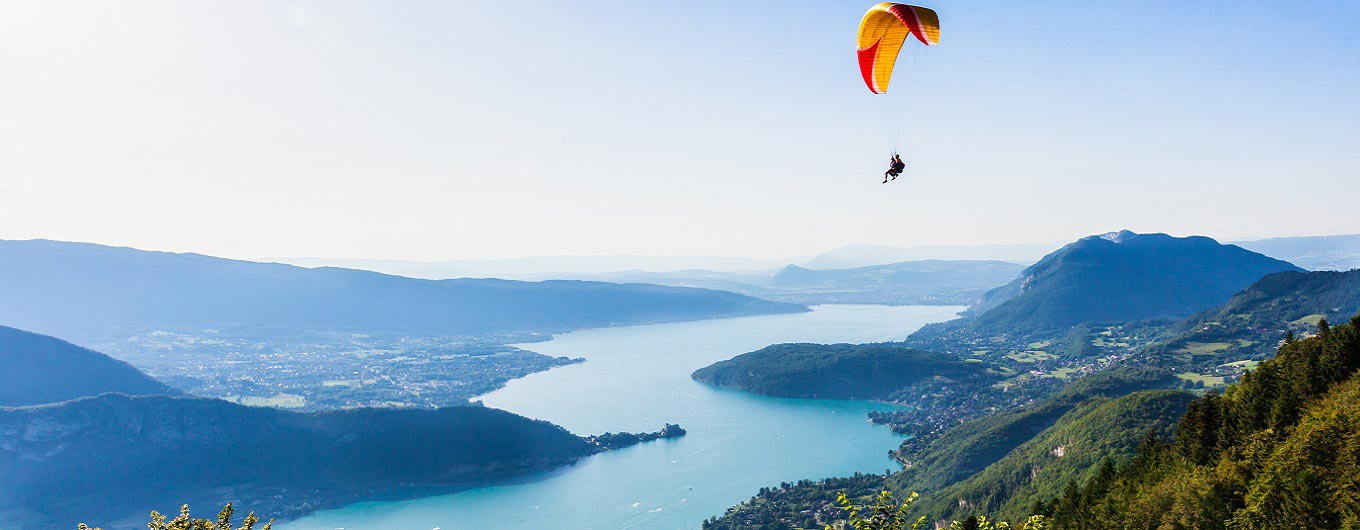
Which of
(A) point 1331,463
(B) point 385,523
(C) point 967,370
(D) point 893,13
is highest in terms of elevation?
(D) point 893,13

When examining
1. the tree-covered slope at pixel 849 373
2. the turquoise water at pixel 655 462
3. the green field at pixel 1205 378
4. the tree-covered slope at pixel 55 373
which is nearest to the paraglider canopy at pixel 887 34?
the turquoise water at pixel 655 462

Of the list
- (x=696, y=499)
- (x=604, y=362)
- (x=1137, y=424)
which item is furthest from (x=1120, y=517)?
(x=604, y=362)

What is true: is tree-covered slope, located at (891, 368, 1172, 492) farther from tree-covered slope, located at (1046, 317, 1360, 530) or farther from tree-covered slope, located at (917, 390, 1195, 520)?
tree-covered slope, located at (1046, 317, 1360, 530)

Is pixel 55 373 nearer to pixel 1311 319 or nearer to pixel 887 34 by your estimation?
pixel 887 34

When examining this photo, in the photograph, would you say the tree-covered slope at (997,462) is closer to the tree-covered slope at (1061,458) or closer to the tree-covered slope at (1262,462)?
the tree-covered slope at (1061,458)

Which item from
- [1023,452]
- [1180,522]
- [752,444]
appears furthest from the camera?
[752,444]

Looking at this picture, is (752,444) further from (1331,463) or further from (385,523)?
(1331,463)
